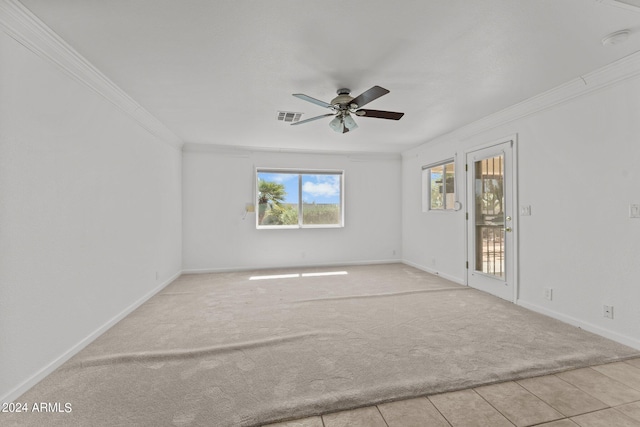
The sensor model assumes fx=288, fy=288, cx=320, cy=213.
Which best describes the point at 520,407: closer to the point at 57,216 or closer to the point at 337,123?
the point at 337,123

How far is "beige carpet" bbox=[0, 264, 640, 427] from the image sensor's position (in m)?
1.78

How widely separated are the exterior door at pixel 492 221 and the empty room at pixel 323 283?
3 centimetres

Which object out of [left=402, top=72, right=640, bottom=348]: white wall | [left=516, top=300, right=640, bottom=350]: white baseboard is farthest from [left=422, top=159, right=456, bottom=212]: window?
[left=516, top=300, right=640, bottom=350]: white baseboard

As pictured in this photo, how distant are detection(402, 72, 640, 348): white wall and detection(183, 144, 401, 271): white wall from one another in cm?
286

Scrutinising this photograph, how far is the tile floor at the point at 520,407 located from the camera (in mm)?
1639

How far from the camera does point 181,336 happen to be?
9.07 ft

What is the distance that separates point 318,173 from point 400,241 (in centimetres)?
242

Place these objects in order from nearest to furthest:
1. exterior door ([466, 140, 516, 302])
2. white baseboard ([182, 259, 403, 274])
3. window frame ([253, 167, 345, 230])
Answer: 1. exterior door ([466, 140, 516, 302])
2. white baseboard ([182, 259, 403, 274])
3. window frame ([253, 167, 345, 230])

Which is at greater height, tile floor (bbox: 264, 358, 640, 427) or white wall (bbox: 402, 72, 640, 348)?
white wall (bbox: 402, 72, 640, 348)

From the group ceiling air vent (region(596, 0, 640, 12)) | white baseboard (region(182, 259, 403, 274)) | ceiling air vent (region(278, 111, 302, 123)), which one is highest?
ceiling air vent (region(596, 0, 640, 12))

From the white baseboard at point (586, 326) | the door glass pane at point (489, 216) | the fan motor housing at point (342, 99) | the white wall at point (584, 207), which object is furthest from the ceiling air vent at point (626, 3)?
the white baseboard at point (586, 326)

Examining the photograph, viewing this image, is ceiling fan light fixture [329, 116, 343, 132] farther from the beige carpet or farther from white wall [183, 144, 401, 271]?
white wall [183, 144, 401, 271]

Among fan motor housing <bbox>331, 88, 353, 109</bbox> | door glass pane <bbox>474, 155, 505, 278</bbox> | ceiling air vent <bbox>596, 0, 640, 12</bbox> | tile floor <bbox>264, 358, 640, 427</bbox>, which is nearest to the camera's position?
tile floor <bbox>264, 358, 640, 427</bbox>

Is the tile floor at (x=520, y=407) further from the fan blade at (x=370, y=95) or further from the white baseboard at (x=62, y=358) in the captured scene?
the fan blade at (x=370, y=95)
